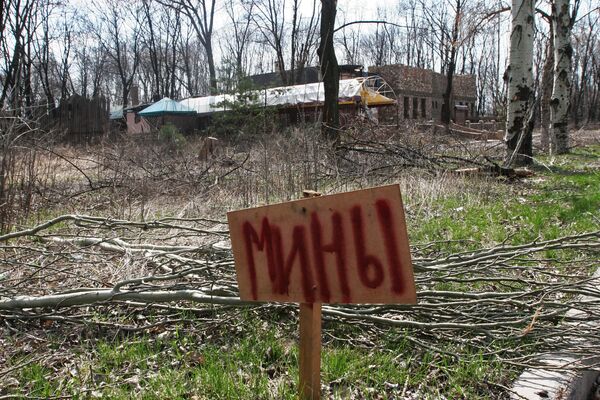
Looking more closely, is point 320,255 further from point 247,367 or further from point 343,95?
point 343,95

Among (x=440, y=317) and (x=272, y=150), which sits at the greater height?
(x=272, y=150)

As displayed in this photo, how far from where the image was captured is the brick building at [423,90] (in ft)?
126

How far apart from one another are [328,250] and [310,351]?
403 millimetres

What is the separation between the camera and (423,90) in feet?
139

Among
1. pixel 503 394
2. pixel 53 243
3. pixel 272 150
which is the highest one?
pixel 272 150

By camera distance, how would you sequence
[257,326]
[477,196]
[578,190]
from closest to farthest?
[257,326] < [477,196] < [578,190]

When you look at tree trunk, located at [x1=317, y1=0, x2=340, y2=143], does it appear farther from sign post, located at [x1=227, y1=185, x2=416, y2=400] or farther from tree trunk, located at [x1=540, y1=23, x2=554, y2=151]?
sign post, located at [x1=227, y1=185, x2=416, y2=400]

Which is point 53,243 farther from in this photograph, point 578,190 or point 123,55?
point 123,55

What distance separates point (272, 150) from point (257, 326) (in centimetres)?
566

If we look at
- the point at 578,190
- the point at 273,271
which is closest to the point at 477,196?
the point at 578,190

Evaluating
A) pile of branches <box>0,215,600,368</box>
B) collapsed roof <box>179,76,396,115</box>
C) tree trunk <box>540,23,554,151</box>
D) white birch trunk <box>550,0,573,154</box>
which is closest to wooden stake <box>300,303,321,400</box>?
pile of branches <box>0,215,600,368</box>

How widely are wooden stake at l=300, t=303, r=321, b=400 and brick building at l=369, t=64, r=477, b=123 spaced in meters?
34.7

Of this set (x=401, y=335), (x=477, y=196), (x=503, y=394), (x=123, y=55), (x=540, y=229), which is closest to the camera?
(x=503, y=394)

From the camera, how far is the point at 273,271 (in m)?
1.99
